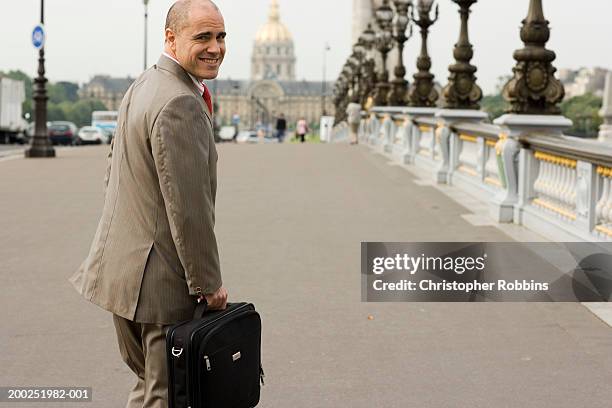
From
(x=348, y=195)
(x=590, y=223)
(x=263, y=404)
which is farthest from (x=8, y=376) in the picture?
(x=348, y=195)

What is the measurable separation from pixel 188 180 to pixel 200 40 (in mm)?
505

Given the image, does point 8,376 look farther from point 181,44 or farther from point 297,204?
point 297,204

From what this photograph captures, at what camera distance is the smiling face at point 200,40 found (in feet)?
12.6

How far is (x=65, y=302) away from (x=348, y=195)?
910cm

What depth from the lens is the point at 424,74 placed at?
25.4m

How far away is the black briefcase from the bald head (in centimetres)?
96

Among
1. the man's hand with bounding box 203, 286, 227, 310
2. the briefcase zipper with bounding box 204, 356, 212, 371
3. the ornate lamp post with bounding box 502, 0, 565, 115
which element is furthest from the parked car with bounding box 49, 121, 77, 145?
the briefcase zipper with bounding box 204, 356, 212, 371

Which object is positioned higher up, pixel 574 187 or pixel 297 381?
pixel 574 187

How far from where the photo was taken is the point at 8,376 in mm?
5898

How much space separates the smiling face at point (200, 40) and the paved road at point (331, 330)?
83.4 inches

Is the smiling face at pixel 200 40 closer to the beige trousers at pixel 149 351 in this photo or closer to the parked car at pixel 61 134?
the beige trousers at pixel 149 351

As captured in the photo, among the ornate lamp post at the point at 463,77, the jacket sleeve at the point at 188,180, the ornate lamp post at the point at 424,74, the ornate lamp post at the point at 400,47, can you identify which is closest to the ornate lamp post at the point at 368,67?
the ornate lamp post at the point at 400,47

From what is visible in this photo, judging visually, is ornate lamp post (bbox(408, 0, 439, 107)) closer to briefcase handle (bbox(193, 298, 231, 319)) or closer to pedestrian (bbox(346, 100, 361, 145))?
pedestrian (bbox(346, 100, 361, 145))

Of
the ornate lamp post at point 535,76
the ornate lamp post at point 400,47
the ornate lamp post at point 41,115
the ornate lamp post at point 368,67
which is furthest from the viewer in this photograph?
the ornate lamp post at point 368,67
